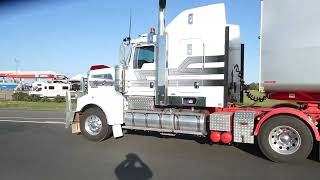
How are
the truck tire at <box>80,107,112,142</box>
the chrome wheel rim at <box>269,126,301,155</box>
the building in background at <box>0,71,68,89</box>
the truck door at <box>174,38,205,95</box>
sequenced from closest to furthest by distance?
the chrome wheel rim at <box>269,126,301,155</box>, the truck door at <box>174,38,205,95</box>, the truck tire at <box>80,107,112,142</box>, the building in background at <box>0,71,68,89</box>

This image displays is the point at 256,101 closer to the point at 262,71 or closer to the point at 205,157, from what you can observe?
the point at 262,71

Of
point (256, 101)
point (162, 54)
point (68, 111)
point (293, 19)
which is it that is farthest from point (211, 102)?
point (68, 111)

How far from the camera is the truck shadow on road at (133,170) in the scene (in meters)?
6.68

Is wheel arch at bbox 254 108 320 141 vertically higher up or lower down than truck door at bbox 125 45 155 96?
lower down

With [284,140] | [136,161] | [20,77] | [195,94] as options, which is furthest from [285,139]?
[20,77]

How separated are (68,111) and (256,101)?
5.76 metres

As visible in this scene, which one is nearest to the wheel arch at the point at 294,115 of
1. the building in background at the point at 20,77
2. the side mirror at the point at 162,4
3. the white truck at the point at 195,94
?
the white truck at the point at 195,94

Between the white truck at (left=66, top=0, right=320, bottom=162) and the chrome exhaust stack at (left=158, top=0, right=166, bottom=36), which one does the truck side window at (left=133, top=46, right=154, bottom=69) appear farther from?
the chrome exhaust stack at (left=158, top=0, right=166, bottom=36)

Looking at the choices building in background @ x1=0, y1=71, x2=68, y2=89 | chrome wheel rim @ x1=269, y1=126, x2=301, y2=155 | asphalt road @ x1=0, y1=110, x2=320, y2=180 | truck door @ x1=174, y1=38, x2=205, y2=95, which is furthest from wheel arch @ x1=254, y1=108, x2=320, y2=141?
building in background @ x1=0, y1=71, x2=68, y2=89

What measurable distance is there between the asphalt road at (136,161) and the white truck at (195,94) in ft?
1.40

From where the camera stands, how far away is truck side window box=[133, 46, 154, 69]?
10.3 metres

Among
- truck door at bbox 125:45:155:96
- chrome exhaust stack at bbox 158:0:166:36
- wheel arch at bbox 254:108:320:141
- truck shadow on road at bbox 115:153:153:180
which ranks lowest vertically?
truck shadow on road at bbox 115:153:153:180

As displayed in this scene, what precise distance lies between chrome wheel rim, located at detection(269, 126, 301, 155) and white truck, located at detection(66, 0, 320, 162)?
21 mm

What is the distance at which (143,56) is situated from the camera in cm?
1048
